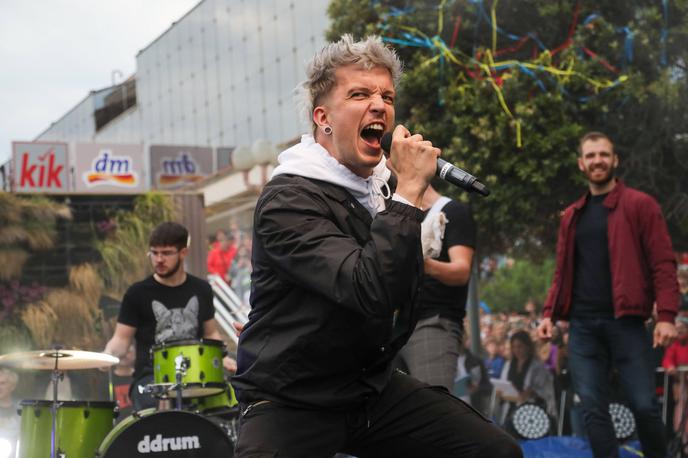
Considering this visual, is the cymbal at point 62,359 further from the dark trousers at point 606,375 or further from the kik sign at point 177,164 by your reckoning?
the kik sign at point 177,164

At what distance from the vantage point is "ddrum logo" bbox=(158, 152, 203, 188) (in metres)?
32.9

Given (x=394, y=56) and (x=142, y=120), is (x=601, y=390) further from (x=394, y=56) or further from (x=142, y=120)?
(x=142, y=120)

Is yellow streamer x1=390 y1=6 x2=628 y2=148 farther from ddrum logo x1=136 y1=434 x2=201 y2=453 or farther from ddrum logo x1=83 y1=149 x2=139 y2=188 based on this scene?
ddrum logo x1=83 y1=149 x2=139 y2=188

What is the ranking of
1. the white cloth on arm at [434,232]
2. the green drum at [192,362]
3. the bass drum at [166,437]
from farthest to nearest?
the green drum at [192,362]
the bass drum at [166,437]
the white cloth on arm at [434,232]

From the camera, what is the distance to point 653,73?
36.9 ft

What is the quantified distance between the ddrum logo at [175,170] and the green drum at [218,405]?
25658 mm

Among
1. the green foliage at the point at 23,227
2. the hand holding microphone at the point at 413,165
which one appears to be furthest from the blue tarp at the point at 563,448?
the green foliage at the point at 23,227

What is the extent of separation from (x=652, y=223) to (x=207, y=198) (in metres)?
23.9

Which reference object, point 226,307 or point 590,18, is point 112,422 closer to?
point 590,18

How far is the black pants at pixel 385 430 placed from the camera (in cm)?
337

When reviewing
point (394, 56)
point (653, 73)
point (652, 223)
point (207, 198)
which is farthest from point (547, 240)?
point (207, 198)

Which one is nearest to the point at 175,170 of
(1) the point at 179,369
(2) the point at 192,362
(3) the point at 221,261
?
(3) the point at 221,261

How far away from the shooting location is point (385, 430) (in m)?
3.56

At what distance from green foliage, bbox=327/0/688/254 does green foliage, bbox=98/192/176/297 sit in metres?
3.22
